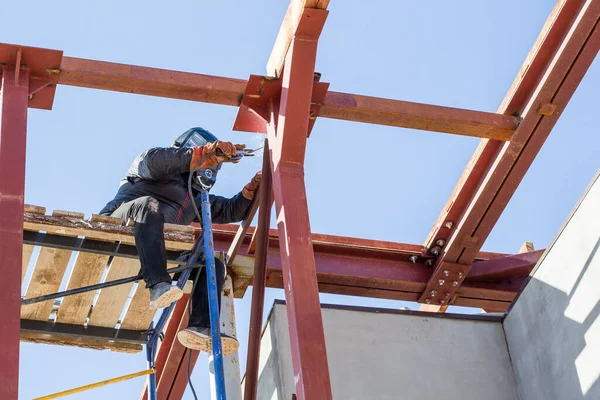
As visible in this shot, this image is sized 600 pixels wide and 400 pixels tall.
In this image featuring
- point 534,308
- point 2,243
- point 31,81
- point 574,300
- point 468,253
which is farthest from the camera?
point 468,253

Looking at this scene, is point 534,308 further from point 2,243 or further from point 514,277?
point 2,243

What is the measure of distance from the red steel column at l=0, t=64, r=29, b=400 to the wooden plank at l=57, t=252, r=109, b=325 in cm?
145

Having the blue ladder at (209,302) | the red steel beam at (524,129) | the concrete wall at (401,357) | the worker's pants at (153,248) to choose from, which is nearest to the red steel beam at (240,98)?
the red steel beam at (524,129)

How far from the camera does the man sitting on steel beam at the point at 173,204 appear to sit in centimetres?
807

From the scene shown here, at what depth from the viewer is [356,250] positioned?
1133cm

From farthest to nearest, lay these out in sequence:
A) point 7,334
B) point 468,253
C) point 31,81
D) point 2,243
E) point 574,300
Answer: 1. point 468,253
2. point 574,300
3. point 31,81
4. point 2,243
5. point 7,334

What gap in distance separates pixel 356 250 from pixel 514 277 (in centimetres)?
187

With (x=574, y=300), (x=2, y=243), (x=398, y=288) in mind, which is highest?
(x=398, y=288)

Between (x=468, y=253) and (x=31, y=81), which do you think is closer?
(x=31, y=81)

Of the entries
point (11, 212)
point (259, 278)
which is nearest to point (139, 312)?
point (259, 278)

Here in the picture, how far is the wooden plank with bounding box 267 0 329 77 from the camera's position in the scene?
8.35 meters

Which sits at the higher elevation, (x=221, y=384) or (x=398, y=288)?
(x=398, y=288)

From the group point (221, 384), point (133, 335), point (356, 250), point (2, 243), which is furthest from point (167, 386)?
point (2, 243)

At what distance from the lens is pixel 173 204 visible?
9367 mm
